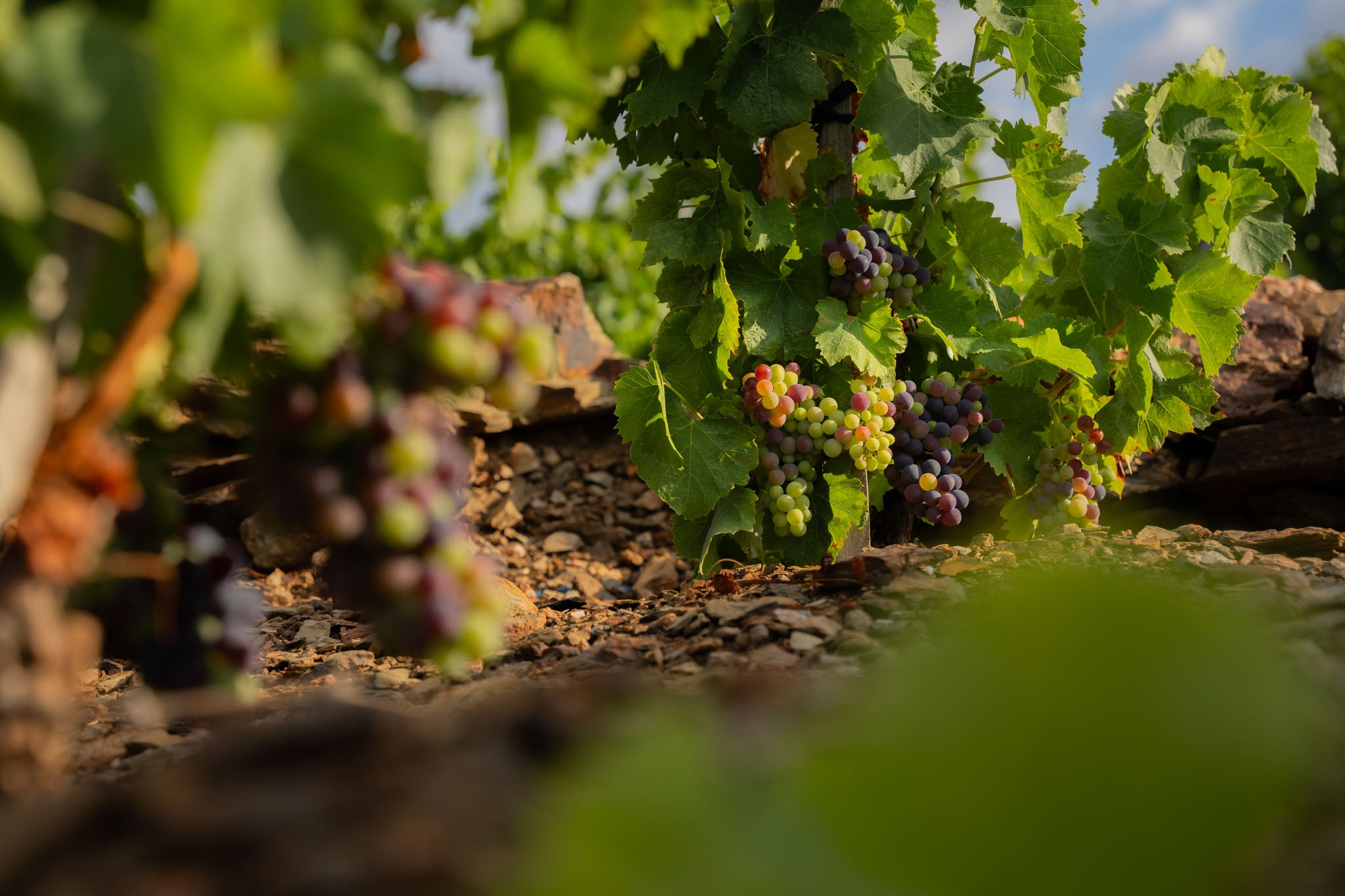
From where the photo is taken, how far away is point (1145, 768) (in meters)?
0.65

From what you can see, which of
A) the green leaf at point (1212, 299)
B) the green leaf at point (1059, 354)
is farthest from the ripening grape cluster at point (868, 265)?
the green leaf at point (1212, 299)

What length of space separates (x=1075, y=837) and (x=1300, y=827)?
248 millimetres

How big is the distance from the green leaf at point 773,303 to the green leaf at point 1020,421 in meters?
0.76

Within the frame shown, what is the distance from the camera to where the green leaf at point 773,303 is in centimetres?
260

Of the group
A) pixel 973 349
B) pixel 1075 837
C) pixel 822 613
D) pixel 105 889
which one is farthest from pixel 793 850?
pixel 973 349

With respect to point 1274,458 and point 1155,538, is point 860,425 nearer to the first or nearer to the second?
point 1155,538

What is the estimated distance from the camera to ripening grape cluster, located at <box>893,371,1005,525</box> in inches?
107

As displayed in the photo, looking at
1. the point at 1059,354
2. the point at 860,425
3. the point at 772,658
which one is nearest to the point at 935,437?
the point at 860,425

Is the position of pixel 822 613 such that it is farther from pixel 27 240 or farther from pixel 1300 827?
pixel 27 240

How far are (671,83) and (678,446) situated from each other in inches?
38.5

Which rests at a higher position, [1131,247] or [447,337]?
[1131,247]

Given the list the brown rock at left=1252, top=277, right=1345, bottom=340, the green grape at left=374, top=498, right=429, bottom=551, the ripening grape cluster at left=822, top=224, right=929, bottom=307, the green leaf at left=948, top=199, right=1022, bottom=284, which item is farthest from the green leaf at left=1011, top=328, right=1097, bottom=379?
the brown rock at left=1252, top=277, right=1345, bottom=340

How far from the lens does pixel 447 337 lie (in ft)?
2.88

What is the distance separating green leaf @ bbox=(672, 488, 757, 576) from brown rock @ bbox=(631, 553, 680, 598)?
2.17ft
